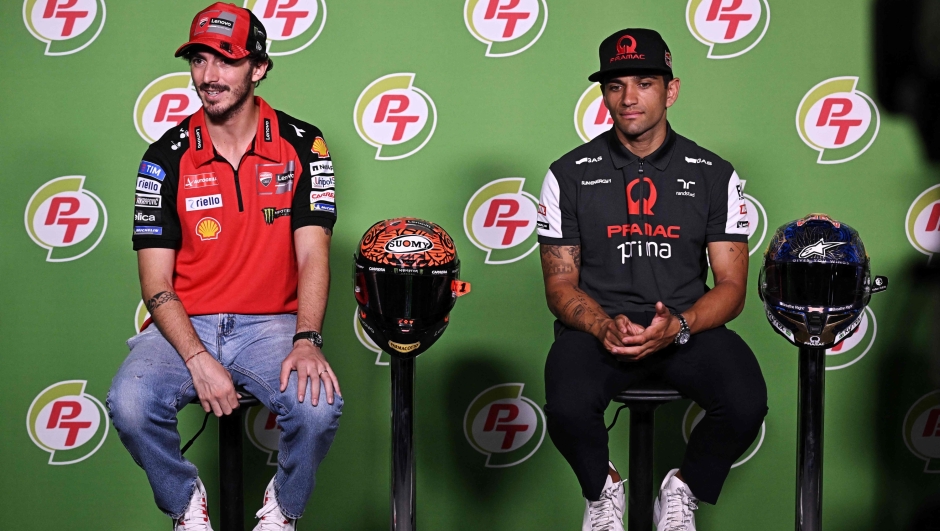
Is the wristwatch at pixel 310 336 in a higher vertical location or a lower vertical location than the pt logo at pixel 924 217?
lower

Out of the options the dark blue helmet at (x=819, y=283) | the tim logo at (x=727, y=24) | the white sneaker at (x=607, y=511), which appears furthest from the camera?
the tim logo at (x=727, y=24)

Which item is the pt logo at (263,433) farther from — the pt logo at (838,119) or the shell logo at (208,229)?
the pt logo at (838,119)

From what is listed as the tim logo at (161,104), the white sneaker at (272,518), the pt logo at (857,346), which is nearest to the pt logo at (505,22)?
the tim logo at (161,104)

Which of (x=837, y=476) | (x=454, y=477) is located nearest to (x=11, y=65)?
(x=454, y=477)

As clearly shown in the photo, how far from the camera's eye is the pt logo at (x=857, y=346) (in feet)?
9.70

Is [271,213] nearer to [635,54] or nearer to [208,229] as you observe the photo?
[208,229]

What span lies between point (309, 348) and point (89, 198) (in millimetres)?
1227

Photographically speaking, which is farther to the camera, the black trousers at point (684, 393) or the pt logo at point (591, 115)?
the pt logo at point (591, 115)

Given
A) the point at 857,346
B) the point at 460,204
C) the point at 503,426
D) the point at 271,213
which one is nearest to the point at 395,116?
the point at 460,204

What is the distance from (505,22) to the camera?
113 inches

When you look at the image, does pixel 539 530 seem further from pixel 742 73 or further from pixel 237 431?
pixel 742 73

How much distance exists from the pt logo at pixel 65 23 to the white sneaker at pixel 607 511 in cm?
212

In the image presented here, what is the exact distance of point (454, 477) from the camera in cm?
300

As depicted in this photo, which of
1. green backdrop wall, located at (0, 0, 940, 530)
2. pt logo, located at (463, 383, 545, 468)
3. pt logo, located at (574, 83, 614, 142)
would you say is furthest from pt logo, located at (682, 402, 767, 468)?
pt logo, located at (574, 83, 614, 142)
